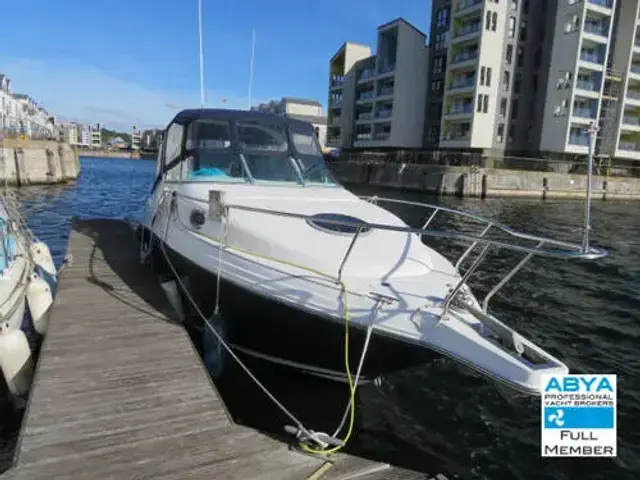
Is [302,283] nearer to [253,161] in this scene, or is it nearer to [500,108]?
[253,161]

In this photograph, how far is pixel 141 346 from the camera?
5793 mm

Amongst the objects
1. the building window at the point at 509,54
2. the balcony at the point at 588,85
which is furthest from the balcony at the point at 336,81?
the balcony at the point at 588,85

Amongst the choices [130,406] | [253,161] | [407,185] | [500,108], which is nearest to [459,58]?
[500,108]

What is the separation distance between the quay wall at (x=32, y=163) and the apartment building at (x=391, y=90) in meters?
39.4

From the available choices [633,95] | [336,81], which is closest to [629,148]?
[633,95]

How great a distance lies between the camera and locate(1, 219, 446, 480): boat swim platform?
3.68 meters

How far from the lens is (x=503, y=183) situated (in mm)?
43531

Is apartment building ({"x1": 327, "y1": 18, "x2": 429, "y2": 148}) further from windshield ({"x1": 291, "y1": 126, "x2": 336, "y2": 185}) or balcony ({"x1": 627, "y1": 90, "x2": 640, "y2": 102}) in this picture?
windshield ({"x1": 291, "y1": 126, "x2": 336, "y2": 185})

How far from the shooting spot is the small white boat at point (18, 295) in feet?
19.9

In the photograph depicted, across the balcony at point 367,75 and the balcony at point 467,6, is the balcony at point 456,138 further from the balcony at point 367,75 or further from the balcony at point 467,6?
the balcony at point 367,75

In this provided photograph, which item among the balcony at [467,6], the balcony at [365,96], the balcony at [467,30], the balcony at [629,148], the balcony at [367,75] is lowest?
the balcony at [629,148]

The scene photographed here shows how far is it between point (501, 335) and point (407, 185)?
45.3 m

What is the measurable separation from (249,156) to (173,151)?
6.31 feet

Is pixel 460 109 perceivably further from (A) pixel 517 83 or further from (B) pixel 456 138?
(A) pixel 517 83
